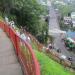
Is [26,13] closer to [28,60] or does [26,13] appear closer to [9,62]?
[9,62]

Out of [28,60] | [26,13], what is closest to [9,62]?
[28,60]

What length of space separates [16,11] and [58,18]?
57.7m

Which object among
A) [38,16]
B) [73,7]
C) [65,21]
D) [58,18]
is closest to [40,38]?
[38,16]

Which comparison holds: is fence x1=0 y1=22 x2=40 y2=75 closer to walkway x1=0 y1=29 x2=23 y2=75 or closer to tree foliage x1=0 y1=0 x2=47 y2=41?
walkway x1=0 y1=29 x2=23 y2=75

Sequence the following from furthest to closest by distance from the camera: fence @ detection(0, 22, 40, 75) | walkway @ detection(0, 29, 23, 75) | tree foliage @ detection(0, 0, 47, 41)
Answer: tree foliage @ detection(0, 0, 47, 41)
walkway @ detection(0, 29, 23, 75)
fence @ detection(0, 22, 40, 75)

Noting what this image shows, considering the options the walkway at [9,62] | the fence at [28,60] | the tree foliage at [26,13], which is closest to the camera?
the fence at [28,60]

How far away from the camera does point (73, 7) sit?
112 metres

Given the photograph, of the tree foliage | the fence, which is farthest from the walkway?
the tree foliage

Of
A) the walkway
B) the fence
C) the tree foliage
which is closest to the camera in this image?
the fence

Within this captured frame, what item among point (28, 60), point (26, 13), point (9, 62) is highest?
point (28, 60)

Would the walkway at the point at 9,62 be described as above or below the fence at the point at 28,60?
below

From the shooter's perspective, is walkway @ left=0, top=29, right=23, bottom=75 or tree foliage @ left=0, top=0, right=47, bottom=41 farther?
tree foliage @ left=0, top=0, right=47, bottom=41

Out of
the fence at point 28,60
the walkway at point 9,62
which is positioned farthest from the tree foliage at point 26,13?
the fence at point 28,60

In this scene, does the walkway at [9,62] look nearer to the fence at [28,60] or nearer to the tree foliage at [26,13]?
the fence at [28,60]
